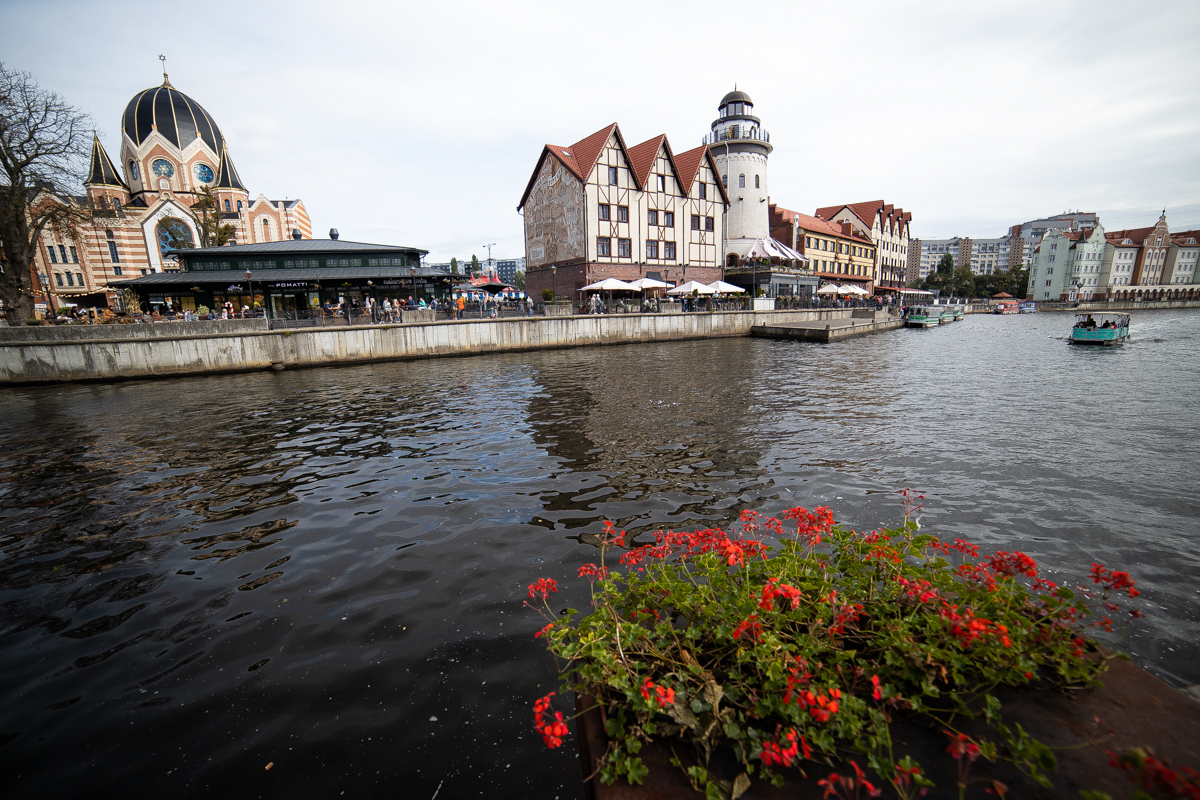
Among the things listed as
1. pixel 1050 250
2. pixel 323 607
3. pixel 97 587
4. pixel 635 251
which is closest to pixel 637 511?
pixel 323 607

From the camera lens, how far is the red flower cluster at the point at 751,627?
2692 mm

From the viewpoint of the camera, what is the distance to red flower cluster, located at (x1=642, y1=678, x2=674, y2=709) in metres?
2.32

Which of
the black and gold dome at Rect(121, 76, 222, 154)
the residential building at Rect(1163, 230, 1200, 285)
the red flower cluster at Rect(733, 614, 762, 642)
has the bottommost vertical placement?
the red flower cluster at Rect(733, 614, 762, 642)

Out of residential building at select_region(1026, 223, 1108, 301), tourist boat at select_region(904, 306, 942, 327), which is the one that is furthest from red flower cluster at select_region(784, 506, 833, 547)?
residential building at select_region(1026, 223, 1108, 301)

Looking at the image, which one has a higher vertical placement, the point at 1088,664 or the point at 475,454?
the point at 1088,664

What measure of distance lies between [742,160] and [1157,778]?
56.6 meters

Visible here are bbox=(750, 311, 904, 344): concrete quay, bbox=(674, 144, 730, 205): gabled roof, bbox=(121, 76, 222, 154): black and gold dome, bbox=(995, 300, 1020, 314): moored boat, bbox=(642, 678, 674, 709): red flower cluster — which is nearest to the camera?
bbox=(642, 678, 674, 709): red flower cluster

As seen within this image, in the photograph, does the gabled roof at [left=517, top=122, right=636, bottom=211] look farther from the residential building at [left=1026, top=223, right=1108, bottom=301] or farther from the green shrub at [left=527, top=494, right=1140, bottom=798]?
the residential building at [left=1026, top=223, right=1108, bottom=301]

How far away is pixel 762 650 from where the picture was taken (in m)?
2.60

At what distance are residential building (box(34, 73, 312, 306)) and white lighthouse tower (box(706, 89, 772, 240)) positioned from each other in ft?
182

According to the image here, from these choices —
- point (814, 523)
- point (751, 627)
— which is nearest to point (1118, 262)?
point (814, 523)

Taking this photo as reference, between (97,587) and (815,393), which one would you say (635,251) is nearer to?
(815,393)

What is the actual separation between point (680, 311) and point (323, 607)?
36.1m

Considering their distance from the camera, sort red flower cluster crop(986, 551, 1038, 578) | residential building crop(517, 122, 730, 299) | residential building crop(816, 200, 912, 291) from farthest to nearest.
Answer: residential building crop(816, 200, 912, 291)
residential building crop(517, 122, 730, 299)
red flower cluster crop(986, 551, 1038, 578)
